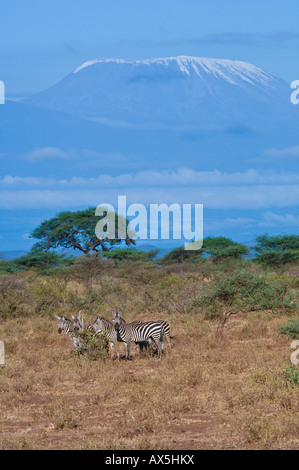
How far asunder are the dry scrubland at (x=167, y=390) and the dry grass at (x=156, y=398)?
0.02m

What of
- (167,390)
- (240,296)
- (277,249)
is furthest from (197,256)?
(167,390)

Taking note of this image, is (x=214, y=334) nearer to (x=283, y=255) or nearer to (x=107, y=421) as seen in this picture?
(x=107, y=421)

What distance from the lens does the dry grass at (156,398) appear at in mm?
7281

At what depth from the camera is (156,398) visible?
8.88m

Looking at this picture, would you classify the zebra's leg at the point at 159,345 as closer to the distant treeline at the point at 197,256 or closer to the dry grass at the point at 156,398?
the dry grass at the point at 156,398

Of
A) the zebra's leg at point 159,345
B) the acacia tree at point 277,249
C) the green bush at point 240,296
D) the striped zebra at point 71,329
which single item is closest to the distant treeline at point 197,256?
the acacia tree at point 277,249

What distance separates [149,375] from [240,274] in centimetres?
540

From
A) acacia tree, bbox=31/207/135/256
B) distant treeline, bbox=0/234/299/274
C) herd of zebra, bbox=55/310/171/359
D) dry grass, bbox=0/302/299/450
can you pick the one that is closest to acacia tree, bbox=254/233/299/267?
distant treeline, bbox=0/234/299/274

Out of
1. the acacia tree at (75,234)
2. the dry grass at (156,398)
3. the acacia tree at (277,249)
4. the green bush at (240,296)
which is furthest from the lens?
the acacia tree at (75,234)

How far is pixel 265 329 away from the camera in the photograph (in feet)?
48.1

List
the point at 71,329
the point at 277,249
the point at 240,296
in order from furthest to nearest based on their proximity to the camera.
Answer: the point at 277,249 → the point at 240,296 → the point at 71,329

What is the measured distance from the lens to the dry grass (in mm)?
7281

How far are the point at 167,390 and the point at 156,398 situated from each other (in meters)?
0.51

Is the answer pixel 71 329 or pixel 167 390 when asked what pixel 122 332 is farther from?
pixel 167 390
